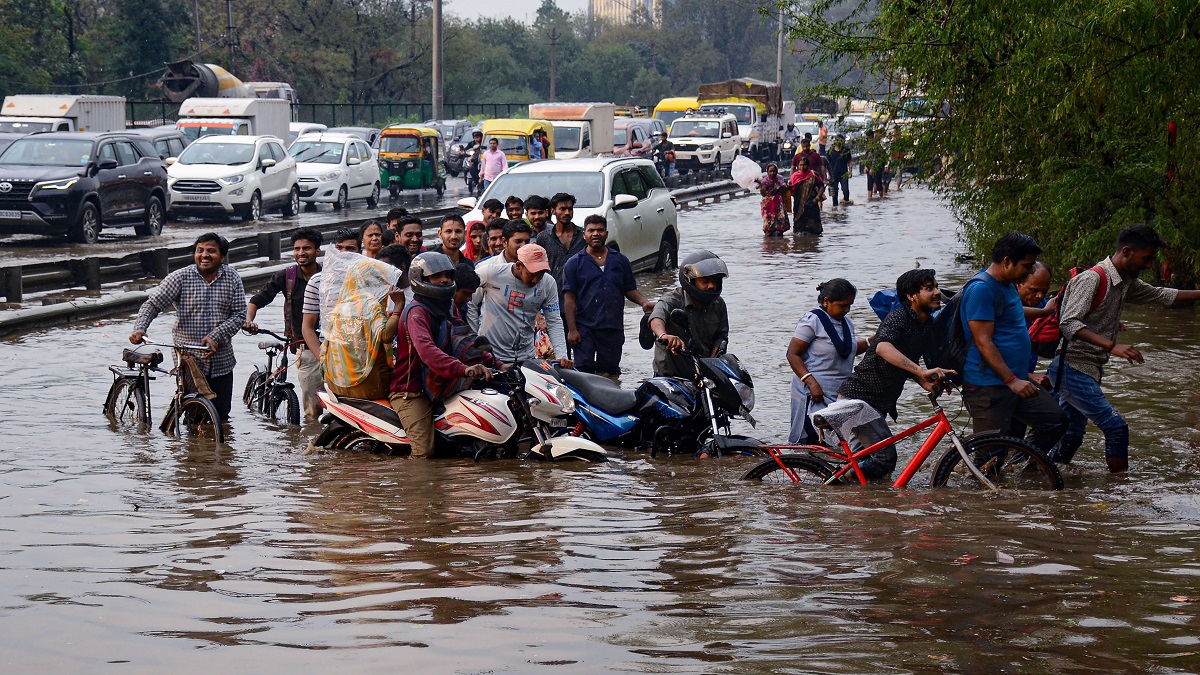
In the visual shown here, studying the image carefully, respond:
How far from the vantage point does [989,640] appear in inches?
206

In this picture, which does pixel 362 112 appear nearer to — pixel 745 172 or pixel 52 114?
pixel 52 114

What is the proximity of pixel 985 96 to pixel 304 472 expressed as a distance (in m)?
9.67

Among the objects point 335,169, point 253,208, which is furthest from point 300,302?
point 335,169

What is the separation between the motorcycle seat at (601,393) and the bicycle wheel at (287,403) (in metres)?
2.38

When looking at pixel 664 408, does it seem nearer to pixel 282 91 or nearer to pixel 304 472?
pixel 304 472

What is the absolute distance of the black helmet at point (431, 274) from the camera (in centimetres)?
884

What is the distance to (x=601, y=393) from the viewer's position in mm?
9711

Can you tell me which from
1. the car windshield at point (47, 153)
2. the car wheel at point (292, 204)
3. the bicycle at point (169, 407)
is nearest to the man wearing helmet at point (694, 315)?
the bicycle at point (169, 407)

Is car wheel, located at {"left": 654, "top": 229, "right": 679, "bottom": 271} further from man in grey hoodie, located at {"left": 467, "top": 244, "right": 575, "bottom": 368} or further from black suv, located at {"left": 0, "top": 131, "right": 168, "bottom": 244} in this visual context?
man in grey hoodie, located at {"left": 467, "top": 244, "right": 575, "bottom": 368}

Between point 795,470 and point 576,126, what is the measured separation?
34.3m

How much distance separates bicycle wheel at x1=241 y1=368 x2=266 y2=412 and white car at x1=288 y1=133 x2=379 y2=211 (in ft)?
75.4

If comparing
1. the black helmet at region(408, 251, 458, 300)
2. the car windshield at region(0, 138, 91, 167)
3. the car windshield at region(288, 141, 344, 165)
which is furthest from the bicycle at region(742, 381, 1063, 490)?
the car windshield at region(288, 141, 344, 165)

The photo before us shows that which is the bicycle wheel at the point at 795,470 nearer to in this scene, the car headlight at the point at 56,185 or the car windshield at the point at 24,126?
the car headlight at the point at 56,185

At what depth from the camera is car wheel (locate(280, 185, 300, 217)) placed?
3244 centimetres
